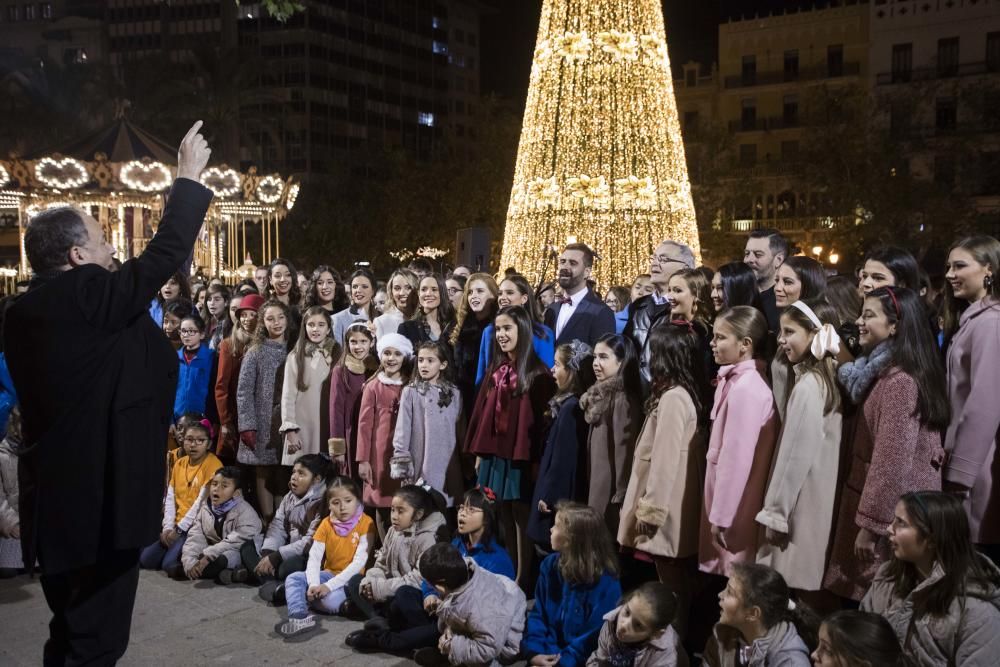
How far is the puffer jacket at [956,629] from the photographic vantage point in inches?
138

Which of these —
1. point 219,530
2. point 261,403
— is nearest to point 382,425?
point 261,403

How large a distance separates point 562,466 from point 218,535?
105 inches

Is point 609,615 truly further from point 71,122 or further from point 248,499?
point 71,122

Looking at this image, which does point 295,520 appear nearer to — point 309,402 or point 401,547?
point 309,402

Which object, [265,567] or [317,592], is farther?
[265,567]

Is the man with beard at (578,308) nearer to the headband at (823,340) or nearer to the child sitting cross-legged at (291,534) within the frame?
the child sitting cross-legged at (291,534)

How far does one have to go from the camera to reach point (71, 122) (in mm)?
38781

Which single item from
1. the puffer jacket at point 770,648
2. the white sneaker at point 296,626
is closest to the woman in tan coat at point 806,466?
the puffer jacket at point 770,648

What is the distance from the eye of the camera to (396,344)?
6574 mm

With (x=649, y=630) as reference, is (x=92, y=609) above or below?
above

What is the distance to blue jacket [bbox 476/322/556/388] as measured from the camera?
6.27 m

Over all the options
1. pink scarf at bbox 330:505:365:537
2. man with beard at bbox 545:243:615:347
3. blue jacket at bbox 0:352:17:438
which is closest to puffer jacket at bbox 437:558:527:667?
pink scarf at bbox 330:505:365:537

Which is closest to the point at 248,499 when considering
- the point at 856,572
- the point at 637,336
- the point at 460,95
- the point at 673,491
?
the point at 637,336

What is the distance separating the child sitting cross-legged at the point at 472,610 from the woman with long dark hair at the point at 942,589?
1.84m
